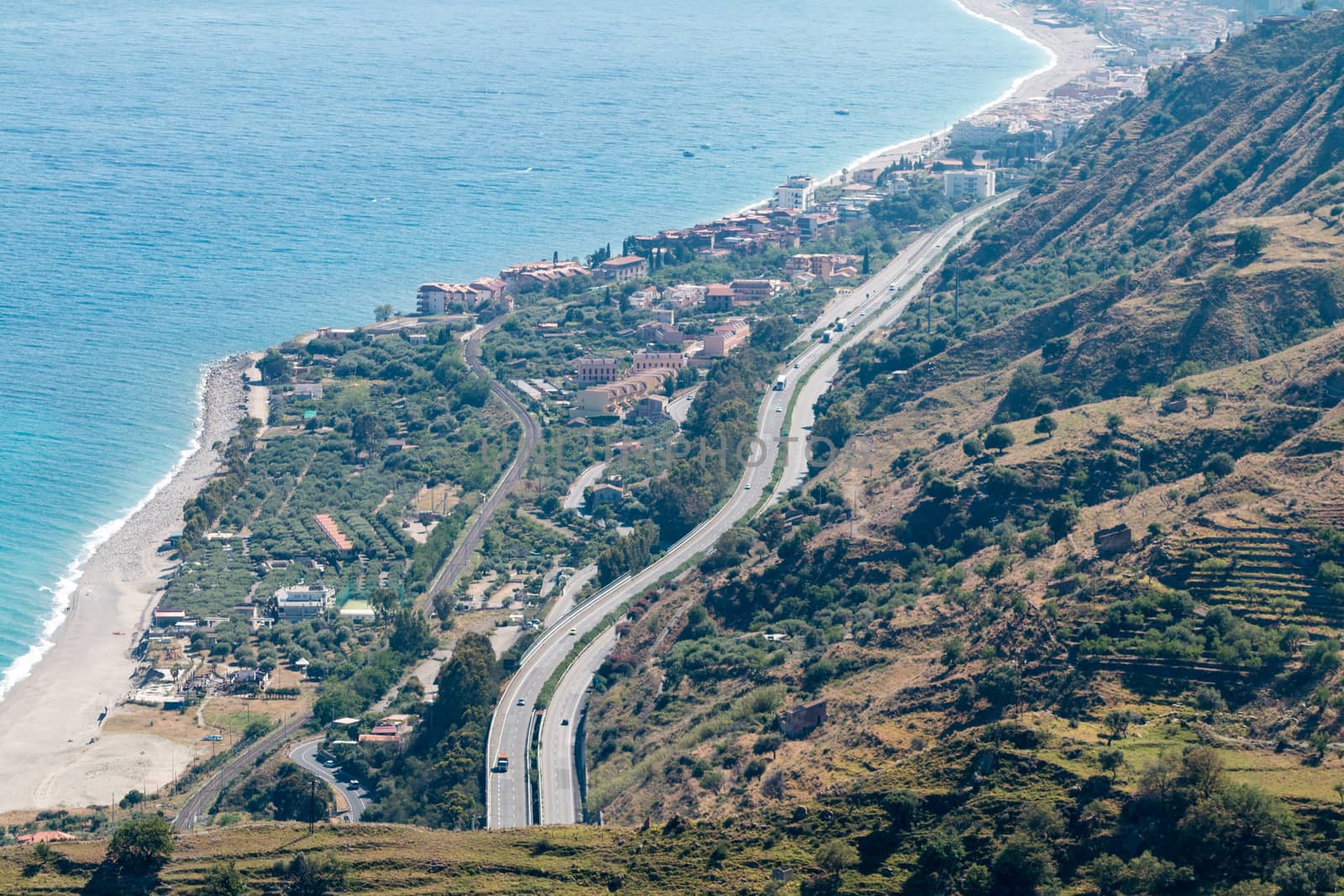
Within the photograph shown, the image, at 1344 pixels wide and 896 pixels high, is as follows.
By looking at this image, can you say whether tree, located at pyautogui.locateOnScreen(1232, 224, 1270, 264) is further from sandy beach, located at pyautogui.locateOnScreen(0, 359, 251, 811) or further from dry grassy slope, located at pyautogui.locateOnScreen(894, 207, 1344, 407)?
sandy beach, located at pyautogui.locateOnScreen(0, 359, 251, 811)

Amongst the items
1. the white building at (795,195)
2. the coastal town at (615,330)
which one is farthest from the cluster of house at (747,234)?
the white building at (795,195)

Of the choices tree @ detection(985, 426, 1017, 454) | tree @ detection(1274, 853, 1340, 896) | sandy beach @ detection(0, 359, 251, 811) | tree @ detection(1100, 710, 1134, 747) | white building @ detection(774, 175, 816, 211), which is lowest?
sandy beach @ detection(0, 359, 251, 811)

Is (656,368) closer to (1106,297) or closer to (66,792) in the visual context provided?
(1106,297)

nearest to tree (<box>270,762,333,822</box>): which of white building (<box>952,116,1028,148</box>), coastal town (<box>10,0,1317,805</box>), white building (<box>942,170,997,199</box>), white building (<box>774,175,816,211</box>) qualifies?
coastal town (<box>10,0,1317,805</box>)

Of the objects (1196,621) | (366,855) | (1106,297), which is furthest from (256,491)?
(1196,621)

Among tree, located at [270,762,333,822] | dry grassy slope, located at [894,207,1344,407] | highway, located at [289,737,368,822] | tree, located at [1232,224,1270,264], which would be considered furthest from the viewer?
tree, located at [1232,224,1270,264]

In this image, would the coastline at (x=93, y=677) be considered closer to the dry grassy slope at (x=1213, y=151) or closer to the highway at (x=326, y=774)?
the highway at (x=326, y=774)

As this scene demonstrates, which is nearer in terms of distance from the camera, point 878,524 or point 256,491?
point 878,524
